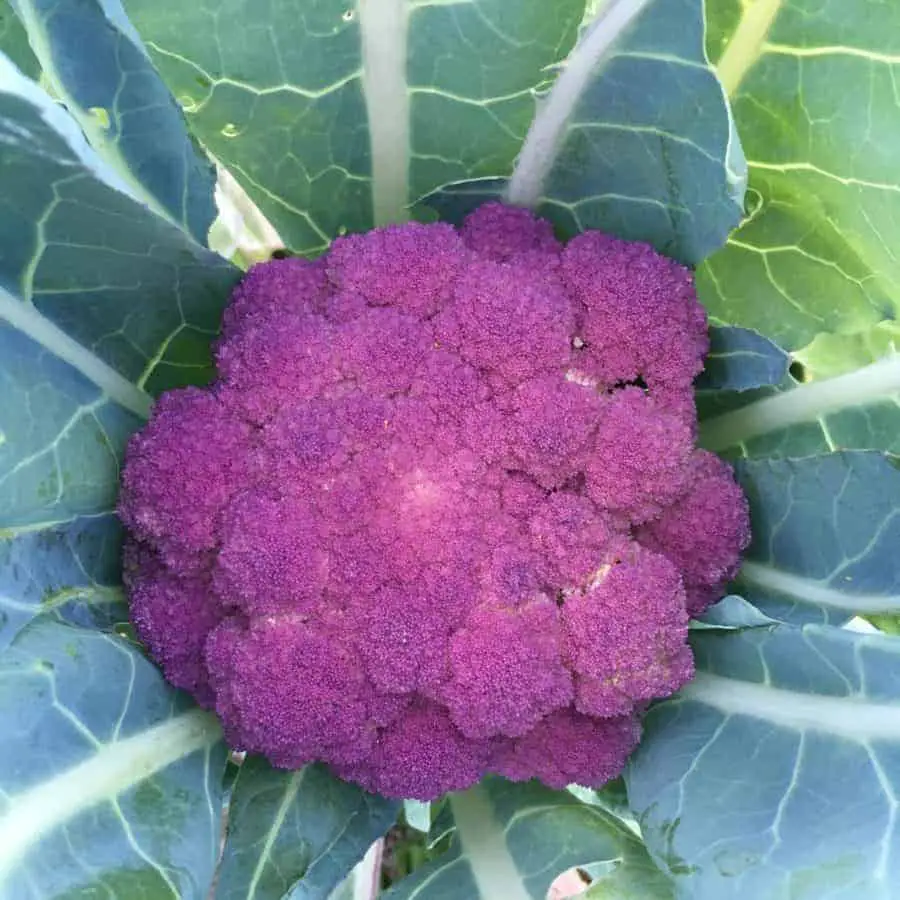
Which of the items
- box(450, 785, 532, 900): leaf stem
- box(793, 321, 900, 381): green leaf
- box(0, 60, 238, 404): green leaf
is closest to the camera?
box(0, 60, 238, 404): green leaf

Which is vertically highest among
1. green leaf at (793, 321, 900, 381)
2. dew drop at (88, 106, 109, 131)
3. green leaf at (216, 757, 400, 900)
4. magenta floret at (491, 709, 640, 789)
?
dew drop at (88, 106, 109, 131)

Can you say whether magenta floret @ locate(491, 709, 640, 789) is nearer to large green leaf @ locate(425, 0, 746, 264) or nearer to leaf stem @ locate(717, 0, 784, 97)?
large green leaf @ locate(425, 0, 746, 264)

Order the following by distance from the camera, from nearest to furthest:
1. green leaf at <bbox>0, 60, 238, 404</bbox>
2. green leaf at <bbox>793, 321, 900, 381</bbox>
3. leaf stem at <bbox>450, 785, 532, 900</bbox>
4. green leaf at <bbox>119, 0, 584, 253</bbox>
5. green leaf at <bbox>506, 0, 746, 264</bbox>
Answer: green leaf at <bbox>0, 60, 238, 404</bbox>
green leaf at <bbox>506, 0, 746, 264</bbox>
green leaf at <bbox>119, 0, 584, 253</bbox>
leaf stem at <bbox>450, 785, 532, 900</bbox>
green leaf at <bbox>793, 321, 900, 381</bbox>

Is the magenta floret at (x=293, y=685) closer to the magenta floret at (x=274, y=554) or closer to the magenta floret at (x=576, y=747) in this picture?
the magenta floret at (x=274, y=554)

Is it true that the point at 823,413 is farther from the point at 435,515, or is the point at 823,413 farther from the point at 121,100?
the point at 121,100

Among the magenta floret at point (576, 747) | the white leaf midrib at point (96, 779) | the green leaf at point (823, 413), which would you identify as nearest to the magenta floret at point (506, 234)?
the green leaf at point (823, 413)

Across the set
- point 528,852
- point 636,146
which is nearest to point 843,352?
point 636,146

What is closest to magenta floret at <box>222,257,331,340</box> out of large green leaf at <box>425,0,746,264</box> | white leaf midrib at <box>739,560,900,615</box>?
large green leaf at <box>425,0,746,264</box>

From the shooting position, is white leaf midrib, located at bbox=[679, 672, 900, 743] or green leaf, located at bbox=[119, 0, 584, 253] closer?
white leaf midrib, located at bbox=[679, 672, 900, 743]
